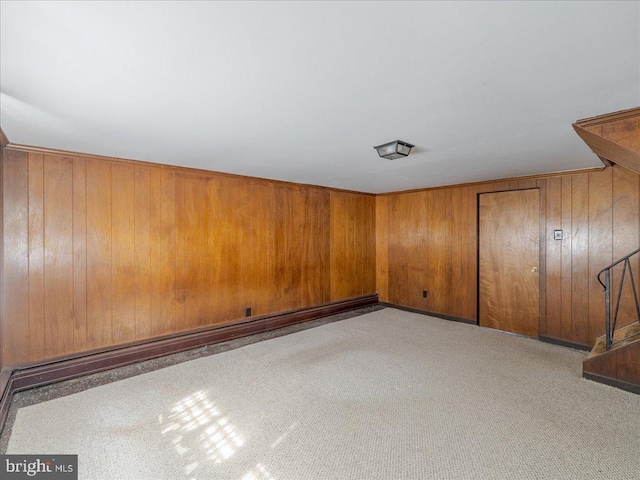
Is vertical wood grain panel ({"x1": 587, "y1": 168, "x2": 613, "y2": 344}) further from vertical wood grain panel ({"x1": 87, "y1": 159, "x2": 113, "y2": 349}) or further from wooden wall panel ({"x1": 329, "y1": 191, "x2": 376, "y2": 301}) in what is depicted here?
vertical wood grain panel ({"x1": 87, "y1": 159, "x2": 113, "y2": 349})

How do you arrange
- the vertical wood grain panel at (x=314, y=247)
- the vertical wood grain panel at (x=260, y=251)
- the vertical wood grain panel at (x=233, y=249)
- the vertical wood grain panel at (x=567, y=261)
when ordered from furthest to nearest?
the vertical wood grain panel at (x=314, y=247)
the vertical wood grain panel at (x=260, y=251)
the vertical wood grain panel at (x=233, y=249)
the vertical wood grain panel at (x=567, y=261)

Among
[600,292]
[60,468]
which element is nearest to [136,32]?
[60,468]

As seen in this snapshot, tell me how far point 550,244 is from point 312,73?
13.2ft

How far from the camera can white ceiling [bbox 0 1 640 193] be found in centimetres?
113

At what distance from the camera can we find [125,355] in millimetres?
3150

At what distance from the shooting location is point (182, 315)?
3.65 metres

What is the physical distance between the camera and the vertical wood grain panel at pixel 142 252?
3324mm

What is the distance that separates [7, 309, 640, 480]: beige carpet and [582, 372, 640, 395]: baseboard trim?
76mm

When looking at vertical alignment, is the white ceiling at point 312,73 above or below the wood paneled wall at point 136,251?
above

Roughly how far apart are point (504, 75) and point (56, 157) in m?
3.77

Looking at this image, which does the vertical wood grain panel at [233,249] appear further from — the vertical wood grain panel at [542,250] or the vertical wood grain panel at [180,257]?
the vertical wood grain panel at [542,250]

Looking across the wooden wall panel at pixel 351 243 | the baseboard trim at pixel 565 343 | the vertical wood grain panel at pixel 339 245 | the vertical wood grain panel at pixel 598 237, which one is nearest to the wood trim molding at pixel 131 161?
the vertical wood grain panel at pixel 339 245

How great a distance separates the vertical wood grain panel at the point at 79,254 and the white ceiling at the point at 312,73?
1.19ft

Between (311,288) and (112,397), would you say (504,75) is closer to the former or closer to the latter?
(112,397)
